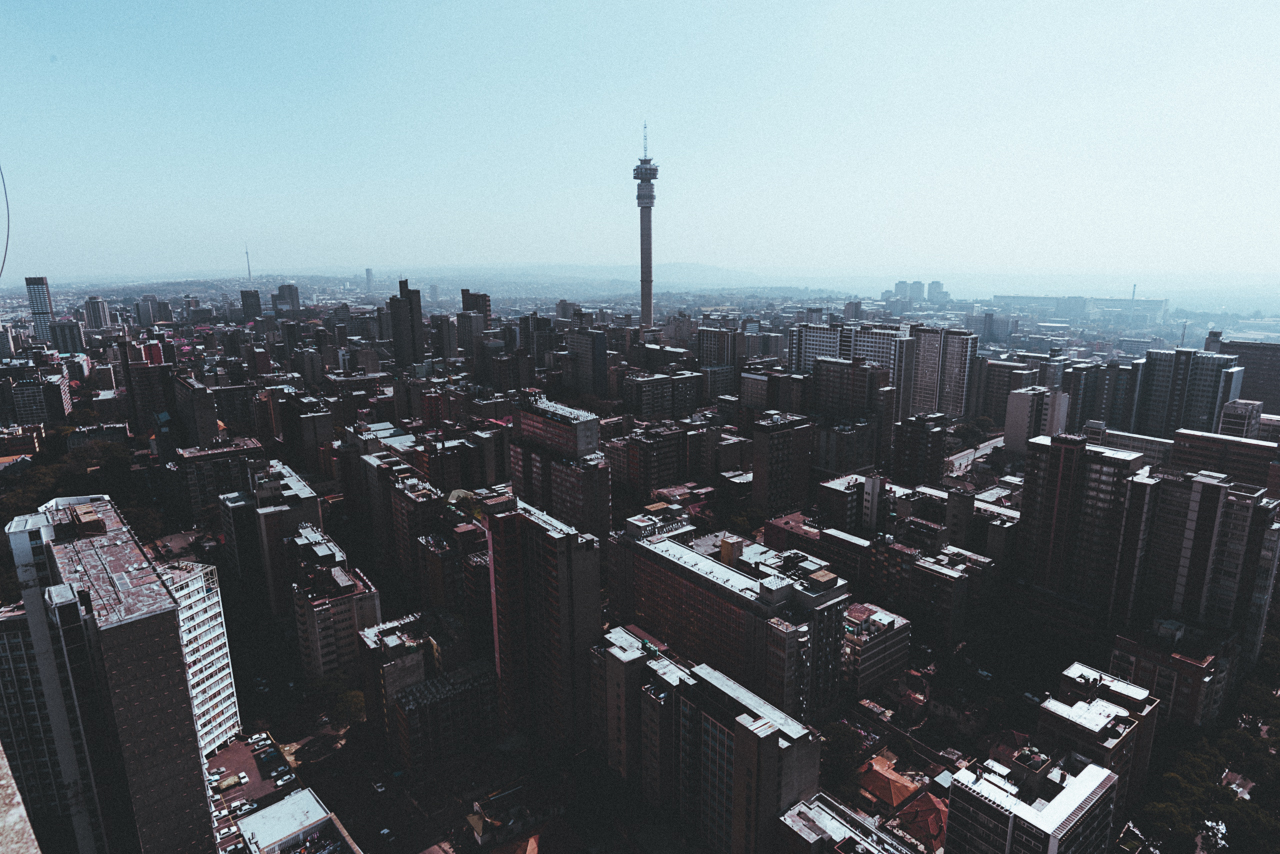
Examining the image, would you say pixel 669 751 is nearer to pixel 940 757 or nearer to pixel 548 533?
pixel 548 533

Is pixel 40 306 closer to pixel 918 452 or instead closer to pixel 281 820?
pixel 281 820

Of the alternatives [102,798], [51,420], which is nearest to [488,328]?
[51,420]

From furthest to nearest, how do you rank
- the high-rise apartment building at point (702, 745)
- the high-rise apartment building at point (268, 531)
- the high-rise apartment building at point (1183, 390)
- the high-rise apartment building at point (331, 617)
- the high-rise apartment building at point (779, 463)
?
the high-rise apartment building at point (1183, 390) → the high-rise apartment building at point (779, 463) → the high-rise apartment building at point (268, 531) → the high-rise apartment building at point (331, 617) → the high-rise apartment building at point (702, 745)

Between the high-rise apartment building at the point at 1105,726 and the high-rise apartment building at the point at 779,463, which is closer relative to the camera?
the high-rise apartment building at the point at 1105,726

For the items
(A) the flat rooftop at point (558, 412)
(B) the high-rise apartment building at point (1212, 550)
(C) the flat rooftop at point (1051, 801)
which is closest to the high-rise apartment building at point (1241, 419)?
(B) the high-rise apartment building at point (1212, 550)

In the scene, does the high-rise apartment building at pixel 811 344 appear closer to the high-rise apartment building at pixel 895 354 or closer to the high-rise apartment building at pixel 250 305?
the high-rise apartment building at pixel 895 354

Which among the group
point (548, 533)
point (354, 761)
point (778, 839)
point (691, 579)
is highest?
point (548, 533)

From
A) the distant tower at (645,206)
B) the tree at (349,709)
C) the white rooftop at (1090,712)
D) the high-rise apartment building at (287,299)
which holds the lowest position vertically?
the tree at (349,709)
